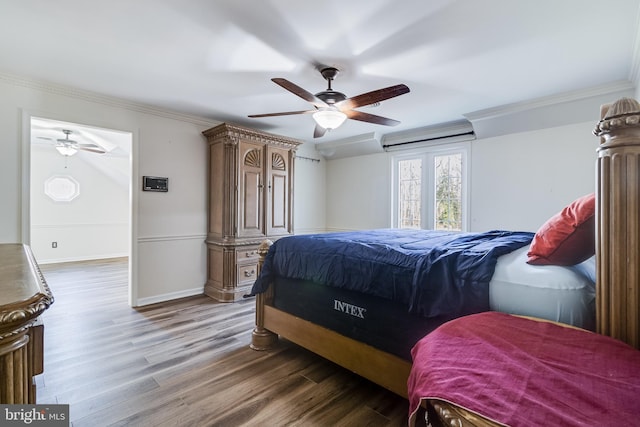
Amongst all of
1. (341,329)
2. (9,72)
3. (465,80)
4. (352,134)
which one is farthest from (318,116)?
(9,72)

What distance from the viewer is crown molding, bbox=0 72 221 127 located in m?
2.81

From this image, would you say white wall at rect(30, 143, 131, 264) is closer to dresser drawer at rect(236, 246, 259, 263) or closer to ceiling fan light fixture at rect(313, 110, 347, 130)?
dresser drawer at rect(236, 246, 259, 263)

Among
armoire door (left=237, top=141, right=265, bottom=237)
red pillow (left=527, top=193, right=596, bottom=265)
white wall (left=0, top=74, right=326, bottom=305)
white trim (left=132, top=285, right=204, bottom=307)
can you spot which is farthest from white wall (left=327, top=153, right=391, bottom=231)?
red pillow (left=527, top=193, right=596, bottom=265)

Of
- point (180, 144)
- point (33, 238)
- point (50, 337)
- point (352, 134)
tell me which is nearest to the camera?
point (50, 337)

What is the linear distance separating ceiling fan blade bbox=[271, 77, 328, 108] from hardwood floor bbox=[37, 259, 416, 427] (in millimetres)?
2062

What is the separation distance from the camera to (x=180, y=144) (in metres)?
3.86

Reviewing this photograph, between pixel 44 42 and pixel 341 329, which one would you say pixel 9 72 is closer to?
pixel 44 42

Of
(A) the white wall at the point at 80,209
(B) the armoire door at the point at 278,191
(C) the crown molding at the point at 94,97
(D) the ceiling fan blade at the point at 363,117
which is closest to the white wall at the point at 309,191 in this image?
(B) the armoire door at the point at 278,191

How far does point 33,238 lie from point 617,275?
8307 mm

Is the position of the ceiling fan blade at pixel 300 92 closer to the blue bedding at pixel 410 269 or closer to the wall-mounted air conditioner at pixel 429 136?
the blue bedding at pixel 410 269

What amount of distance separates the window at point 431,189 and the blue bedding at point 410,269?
207cm

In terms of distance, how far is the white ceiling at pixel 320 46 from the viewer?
181cm

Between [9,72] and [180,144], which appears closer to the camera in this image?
[9,72]

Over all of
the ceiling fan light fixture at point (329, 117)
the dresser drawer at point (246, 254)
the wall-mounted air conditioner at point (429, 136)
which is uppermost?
the wall-mounted air conditioner at point (429, 136)
